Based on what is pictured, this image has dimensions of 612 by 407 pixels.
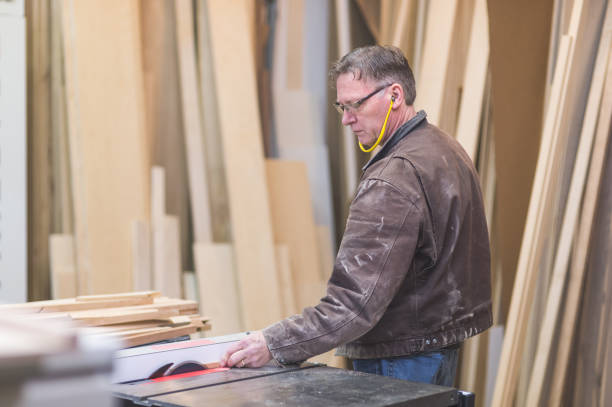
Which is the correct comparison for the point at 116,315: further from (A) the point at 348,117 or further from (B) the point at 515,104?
(B) the point at 515,104

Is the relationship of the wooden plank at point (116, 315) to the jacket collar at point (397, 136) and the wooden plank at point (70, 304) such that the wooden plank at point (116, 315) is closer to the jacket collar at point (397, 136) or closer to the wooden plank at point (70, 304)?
the wooden plank at point (70, 304)

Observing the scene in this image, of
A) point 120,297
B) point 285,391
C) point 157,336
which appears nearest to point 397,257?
point 285,391

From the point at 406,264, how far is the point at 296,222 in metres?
2.31

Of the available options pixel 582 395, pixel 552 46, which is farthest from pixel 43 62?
pixel 582 395

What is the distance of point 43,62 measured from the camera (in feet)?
11.9

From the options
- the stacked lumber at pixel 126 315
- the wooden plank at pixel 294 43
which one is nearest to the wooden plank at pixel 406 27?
the wooden plank at pixel 294 43

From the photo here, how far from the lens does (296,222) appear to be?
4.05m

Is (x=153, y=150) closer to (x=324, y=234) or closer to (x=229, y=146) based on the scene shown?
(x=229, y=146)

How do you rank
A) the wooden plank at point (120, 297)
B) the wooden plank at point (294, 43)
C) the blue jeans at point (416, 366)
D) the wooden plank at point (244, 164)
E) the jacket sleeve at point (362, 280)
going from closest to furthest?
the jacket sleeve at point (362, 280) < the blue jeans at point (416, 366) < the wooden plank at point (120, 297) < the wooden plank at point (244, 164) < the wooden plank at point (294, 43)

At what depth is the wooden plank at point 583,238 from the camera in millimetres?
2797

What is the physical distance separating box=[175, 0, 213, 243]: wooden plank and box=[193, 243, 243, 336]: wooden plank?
0.10 meters

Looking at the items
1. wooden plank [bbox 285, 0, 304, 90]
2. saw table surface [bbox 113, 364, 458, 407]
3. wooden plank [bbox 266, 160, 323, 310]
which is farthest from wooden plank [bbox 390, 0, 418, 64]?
saw table surface [bbox 113, 364, 458, 407]

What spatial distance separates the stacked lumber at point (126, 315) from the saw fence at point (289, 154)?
1154 millimetres

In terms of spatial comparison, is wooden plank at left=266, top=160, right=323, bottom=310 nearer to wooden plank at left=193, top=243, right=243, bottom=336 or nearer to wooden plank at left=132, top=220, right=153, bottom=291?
Result: wooden plank at left=193, top=243, right=243, bottom=336
